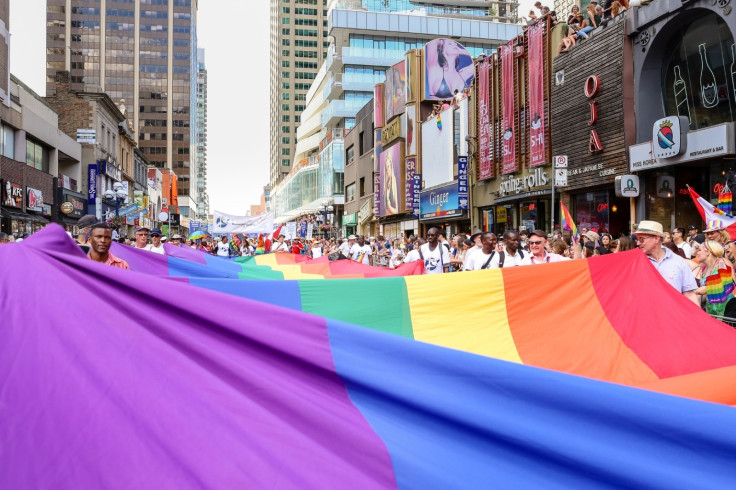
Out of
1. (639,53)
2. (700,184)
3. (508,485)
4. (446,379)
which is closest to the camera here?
(508,485)

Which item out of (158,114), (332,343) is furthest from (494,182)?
(158,114)

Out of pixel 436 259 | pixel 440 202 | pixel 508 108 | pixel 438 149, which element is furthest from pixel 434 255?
pixel 438 149

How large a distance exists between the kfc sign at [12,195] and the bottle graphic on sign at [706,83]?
96.5 ft

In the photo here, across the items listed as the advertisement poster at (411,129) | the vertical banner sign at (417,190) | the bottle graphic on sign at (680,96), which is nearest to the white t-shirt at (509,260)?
the bottle graphic on sign at (680,96)

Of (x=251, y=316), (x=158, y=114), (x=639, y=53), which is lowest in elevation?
(x=251, y=316)

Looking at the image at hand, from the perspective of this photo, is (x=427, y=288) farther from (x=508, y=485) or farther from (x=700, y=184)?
(x=700, y=184)

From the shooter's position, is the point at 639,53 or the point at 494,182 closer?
the point at 639,53

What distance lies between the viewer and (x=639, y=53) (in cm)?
2106

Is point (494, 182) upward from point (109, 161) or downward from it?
downward

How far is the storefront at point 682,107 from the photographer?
17.9 metres

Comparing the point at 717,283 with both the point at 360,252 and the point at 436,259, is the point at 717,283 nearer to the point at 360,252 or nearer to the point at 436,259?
the point at 436,259

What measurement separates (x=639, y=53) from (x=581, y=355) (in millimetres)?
19150

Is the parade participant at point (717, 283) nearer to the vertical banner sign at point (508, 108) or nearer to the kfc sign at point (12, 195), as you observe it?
the vertical banner sign at point (508, 108)

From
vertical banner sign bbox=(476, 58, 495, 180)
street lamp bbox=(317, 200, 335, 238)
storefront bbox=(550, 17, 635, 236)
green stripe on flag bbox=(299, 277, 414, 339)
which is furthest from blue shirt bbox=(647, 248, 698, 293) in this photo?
street lamp bbox=(317, 200, 335, 238)
